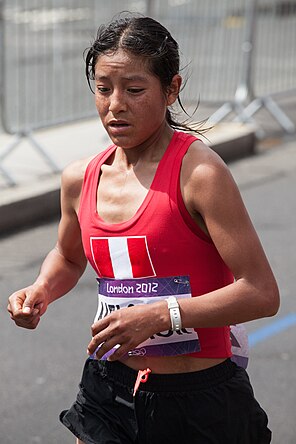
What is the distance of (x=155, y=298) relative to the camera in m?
2.83

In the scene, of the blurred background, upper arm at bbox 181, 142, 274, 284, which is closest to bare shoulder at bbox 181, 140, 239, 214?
upper arm at bbox 181, 142, 274, 284

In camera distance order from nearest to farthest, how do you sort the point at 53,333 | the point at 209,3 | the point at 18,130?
the point at 53,333
the point at 18,130
the point at 209,3

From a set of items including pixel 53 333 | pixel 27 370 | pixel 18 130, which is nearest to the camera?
pixel 27 370

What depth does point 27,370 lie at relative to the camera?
5418 mm

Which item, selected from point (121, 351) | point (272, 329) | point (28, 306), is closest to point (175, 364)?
point (121, 351)

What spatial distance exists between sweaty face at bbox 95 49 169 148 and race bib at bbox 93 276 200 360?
1.18 feet

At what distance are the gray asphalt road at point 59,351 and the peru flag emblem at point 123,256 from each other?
1.95 m

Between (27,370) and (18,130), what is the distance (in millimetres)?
4186

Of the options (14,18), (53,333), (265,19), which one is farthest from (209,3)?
(53,333)

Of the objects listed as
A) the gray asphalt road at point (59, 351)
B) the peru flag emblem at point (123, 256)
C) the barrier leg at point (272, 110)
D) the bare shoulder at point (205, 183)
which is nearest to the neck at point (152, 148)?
the bare shoulder at point (205, 183)

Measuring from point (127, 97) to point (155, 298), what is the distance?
0.52 m

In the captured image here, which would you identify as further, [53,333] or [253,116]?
[253,116]

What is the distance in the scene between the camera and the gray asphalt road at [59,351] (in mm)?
4863

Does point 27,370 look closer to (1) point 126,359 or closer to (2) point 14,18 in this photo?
(1) point 126,359
